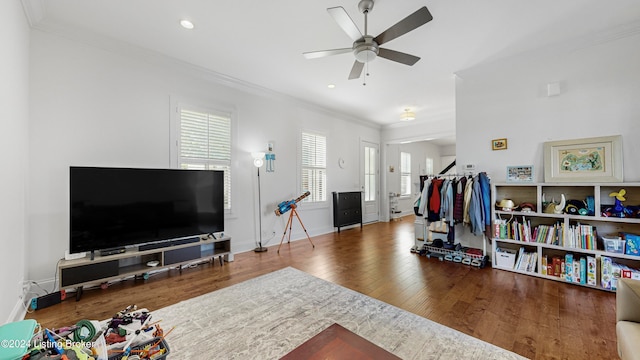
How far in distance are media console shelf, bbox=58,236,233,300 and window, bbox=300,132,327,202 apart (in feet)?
7.20

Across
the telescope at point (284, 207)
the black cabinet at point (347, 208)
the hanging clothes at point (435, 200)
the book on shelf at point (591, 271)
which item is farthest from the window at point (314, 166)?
the book on shelf at point (591, 271)

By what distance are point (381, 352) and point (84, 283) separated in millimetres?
3070

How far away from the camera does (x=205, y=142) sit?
3.79m

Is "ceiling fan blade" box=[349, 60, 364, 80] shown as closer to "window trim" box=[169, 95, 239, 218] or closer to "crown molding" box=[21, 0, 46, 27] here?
"window trim" box=[169, 95, 239, 218]

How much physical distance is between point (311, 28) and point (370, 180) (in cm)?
489

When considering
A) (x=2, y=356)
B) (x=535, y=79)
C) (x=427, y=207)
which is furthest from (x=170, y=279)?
(x=535, y=79)

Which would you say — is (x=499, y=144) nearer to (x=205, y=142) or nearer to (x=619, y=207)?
(x=619, y=207)

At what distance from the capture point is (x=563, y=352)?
171 cm

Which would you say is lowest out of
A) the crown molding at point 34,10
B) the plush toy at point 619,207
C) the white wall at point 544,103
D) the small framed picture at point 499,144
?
the plush toy at point 619,207

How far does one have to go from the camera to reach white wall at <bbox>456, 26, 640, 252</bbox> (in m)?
2.79

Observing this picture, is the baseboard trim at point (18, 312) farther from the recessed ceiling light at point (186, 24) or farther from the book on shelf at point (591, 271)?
the book on shelf at point (591, 271)

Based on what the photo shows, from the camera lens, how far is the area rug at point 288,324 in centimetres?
173

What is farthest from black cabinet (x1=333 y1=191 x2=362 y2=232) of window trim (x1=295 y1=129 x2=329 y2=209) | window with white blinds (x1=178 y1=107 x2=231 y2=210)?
window with white blinds (x1=178 y1=107 x2=231 y2=210)

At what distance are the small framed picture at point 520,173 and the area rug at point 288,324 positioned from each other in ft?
8.26
